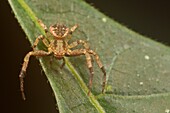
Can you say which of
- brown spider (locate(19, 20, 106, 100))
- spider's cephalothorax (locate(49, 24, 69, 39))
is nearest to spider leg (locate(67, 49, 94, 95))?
brown spider (locate(19, 20, 106, 100))

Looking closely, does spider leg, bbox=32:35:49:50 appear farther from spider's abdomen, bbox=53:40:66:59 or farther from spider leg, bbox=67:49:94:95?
spider leg, bbox=67:49:94:95

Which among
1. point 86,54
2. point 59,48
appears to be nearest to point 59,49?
point 59,48

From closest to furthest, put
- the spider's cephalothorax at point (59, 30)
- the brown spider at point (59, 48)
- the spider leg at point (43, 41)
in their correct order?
the spider leg at point (43, 41), the brown spider at point (59, 48), the spider's cephalothorax at point (59, 30)

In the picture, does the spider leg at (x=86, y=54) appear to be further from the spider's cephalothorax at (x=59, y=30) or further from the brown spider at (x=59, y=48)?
the spider's cephalothorax at (x=59, y=30)

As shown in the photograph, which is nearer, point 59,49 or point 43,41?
point 43,41

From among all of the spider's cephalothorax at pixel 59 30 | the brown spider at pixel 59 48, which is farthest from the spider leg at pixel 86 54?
the spider's cephalothorax at pixel 59 30

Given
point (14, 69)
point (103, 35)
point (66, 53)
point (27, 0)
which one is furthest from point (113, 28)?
point (14, 69)

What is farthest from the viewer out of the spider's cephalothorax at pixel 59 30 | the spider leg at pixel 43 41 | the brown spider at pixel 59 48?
the spider's cephalothorax at pixel 59 30

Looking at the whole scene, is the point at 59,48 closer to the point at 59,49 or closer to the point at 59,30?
the point at 59,49

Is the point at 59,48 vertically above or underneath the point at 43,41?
underneath

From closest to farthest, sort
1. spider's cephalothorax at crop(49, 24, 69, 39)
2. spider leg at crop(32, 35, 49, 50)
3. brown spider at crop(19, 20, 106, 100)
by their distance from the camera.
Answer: spider leg at crop(32, 35, 49, 50), brown spider at crop(19, 20, 106, 100), spider's cephalothorax at crop(49, 24, 69, 39)

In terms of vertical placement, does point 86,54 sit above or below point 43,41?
below

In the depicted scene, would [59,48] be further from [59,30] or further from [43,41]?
→ [43,41]
